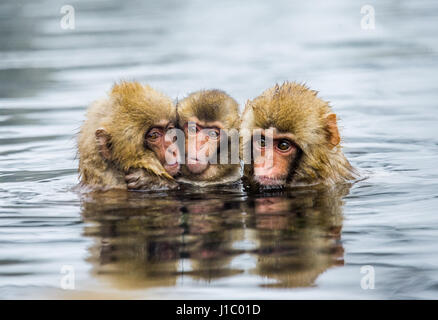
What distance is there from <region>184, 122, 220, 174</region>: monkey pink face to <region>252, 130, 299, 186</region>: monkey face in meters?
0.43

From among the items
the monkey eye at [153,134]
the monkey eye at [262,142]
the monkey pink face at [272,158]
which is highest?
the monkey eye at [153,134]

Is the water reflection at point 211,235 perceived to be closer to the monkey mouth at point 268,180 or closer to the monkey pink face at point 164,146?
the monkey mouth at point 268,180

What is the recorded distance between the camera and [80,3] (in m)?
26.9

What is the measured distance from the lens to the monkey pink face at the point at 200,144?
304 inches

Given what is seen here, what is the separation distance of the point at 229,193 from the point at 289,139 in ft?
2.35

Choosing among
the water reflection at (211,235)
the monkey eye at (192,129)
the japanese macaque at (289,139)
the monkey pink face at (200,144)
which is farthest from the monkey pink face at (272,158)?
the monkey eye at (192,129)

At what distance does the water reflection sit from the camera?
5.37m

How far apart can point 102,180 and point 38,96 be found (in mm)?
6992

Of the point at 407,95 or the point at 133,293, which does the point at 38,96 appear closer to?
the point at 407,95

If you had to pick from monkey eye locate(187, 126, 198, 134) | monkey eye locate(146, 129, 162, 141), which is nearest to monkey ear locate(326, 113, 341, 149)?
monkey eye locate(187, 126, 198, 134)

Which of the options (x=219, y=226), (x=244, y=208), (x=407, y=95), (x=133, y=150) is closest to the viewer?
(x=219, y=226)

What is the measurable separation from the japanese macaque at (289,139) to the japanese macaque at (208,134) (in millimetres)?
183

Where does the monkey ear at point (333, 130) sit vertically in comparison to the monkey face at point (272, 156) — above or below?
Answer: above
